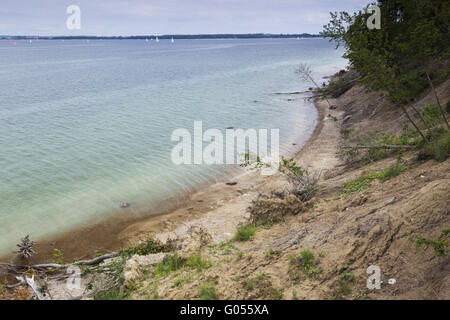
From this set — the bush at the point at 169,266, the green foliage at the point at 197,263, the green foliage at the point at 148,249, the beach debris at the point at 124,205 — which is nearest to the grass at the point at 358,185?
the green foliage at the point at 197,263

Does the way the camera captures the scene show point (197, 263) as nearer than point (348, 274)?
No

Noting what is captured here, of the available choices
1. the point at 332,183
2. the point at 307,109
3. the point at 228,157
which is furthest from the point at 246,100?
the point at 332,183

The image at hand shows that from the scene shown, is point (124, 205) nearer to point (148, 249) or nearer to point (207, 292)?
point (148, 249)

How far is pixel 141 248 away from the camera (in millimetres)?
11102

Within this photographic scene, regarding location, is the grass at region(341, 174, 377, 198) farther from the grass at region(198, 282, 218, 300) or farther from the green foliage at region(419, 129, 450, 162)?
the grass at region(198, 282, 218, 300)

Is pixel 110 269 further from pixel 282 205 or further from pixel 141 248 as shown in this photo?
pixel 282 205

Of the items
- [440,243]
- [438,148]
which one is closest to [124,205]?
[440,243]

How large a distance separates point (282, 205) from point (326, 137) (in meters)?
15.0

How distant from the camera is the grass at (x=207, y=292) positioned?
7211 millimetres

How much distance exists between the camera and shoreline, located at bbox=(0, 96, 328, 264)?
12398 millimetres

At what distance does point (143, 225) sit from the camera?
14.1 m

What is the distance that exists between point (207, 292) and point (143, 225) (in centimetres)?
748

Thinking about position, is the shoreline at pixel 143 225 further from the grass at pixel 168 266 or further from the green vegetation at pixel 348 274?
the green vegetation at pixel 348 274

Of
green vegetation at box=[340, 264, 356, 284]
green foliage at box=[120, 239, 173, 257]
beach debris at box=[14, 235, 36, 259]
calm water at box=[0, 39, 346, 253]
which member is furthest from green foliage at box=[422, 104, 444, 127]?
beach debris at box=[14, 235, 36, 259]
